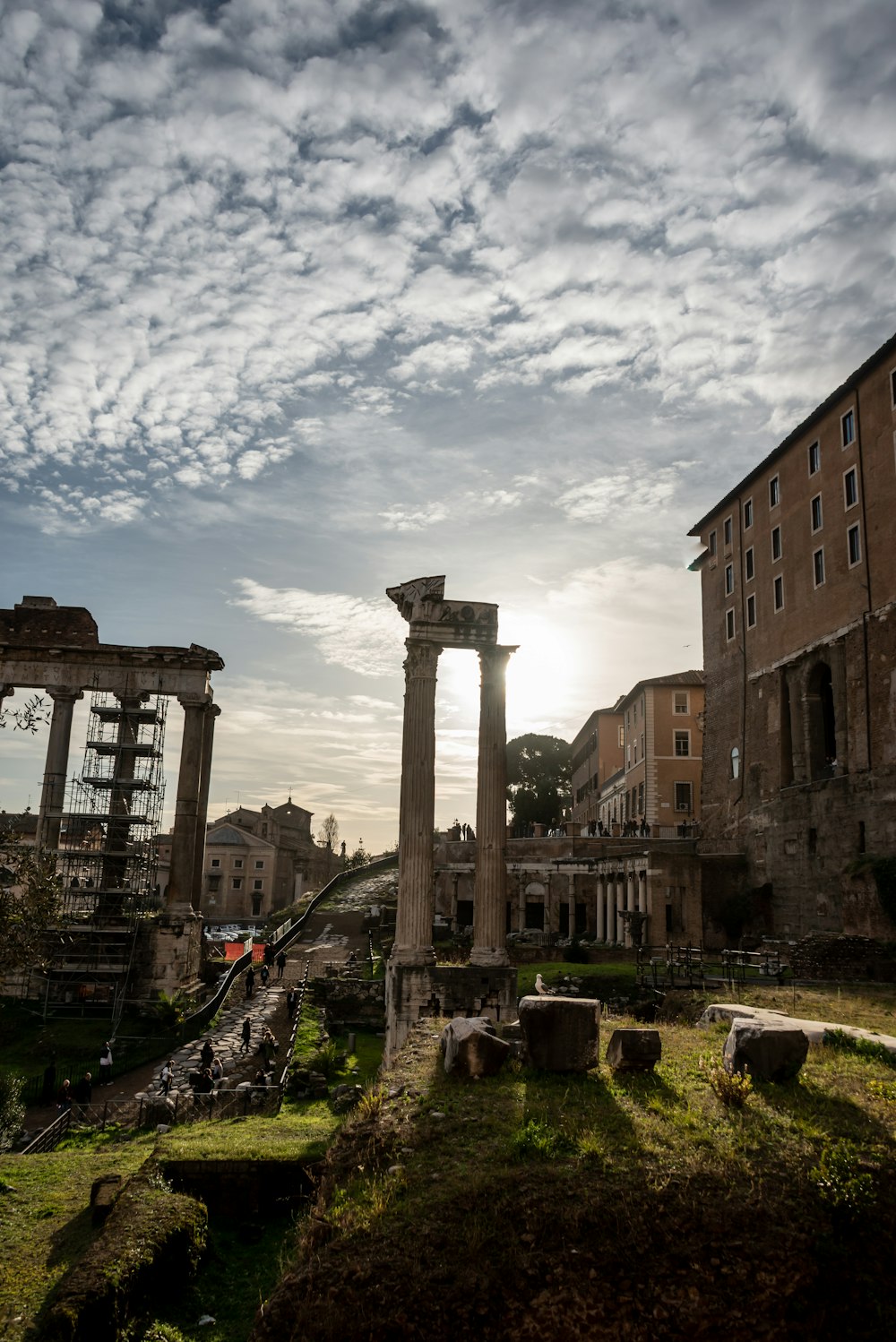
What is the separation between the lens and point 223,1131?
1409 cm

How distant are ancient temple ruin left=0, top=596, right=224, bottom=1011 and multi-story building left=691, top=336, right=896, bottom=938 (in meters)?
20.2

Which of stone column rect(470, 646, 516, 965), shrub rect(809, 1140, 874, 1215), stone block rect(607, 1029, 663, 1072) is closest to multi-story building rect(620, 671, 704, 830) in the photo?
stone column rect(470, 646, 516, 965)

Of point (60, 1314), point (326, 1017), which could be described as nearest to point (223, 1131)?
point (60, 1314)

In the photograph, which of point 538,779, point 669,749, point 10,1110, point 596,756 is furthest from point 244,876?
point 10,1110

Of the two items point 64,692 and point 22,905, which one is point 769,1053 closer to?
point 22,905

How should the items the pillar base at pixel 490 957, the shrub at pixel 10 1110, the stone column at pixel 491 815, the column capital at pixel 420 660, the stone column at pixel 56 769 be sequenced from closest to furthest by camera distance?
the shrub at pixel 10 1110, the pillar base at pixel 490 957, the stone column at pixel 491 815, the column capital at pixel 420 660, the stone column at pixel 56 769

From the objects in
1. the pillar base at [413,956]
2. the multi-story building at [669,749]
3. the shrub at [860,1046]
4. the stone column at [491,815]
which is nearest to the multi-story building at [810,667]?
the multi-story building at [669,749]

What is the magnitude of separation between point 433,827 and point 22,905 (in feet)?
25.3

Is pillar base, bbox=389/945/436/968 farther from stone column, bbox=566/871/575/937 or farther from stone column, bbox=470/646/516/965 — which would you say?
stone column, bbox=566/871/575/937

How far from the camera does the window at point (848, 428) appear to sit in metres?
31.3

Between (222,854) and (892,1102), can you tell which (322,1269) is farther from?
(222,854)

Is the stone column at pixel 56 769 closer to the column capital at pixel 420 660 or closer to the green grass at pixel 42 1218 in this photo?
the column capital at pixel 420 660

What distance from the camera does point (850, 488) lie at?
31500mm

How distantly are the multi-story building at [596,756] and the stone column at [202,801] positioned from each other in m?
30.8
